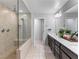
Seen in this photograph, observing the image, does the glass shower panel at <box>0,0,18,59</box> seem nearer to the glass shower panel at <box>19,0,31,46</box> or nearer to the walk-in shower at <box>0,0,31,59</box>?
the walk-in shower at <box>0,0,31,59</box>

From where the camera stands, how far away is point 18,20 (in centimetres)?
416

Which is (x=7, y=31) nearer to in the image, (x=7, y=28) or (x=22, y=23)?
(x=7, y=28)

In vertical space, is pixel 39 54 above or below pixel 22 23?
below

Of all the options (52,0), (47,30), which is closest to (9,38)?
(52,0)

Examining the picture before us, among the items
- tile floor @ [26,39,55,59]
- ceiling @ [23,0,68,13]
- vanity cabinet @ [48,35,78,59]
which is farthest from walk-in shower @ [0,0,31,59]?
vanity cabinet @ [48,35,78,59]

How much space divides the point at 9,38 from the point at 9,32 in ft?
0.98

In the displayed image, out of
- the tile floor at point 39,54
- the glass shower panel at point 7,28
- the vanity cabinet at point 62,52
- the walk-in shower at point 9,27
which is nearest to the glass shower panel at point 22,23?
the walk-in shower at point 9,27

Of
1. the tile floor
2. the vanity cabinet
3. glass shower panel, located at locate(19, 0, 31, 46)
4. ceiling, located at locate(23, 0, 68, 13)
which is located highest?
ceiling, located at locate(23, 0, 68, 13)

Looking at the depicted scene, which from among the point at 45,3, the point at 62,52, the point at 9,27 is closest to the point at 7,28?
the point at 9,27

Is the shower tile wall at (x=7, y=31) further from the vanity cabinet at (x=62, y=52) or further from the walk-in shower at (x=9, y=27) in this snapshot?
the vanity cabinet at (x=62, y=52)

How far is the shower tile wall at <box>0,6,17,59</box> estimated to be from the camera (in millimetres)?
4959

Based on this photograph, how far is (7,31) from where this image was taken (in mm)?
5531

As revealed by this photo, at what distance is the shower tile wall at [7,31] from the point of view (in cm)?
496

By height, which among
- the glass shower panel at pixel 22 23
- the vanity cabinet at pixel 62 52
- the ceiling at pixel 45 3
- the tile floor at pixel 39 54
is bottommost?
the tile floor at pixel 39 54
